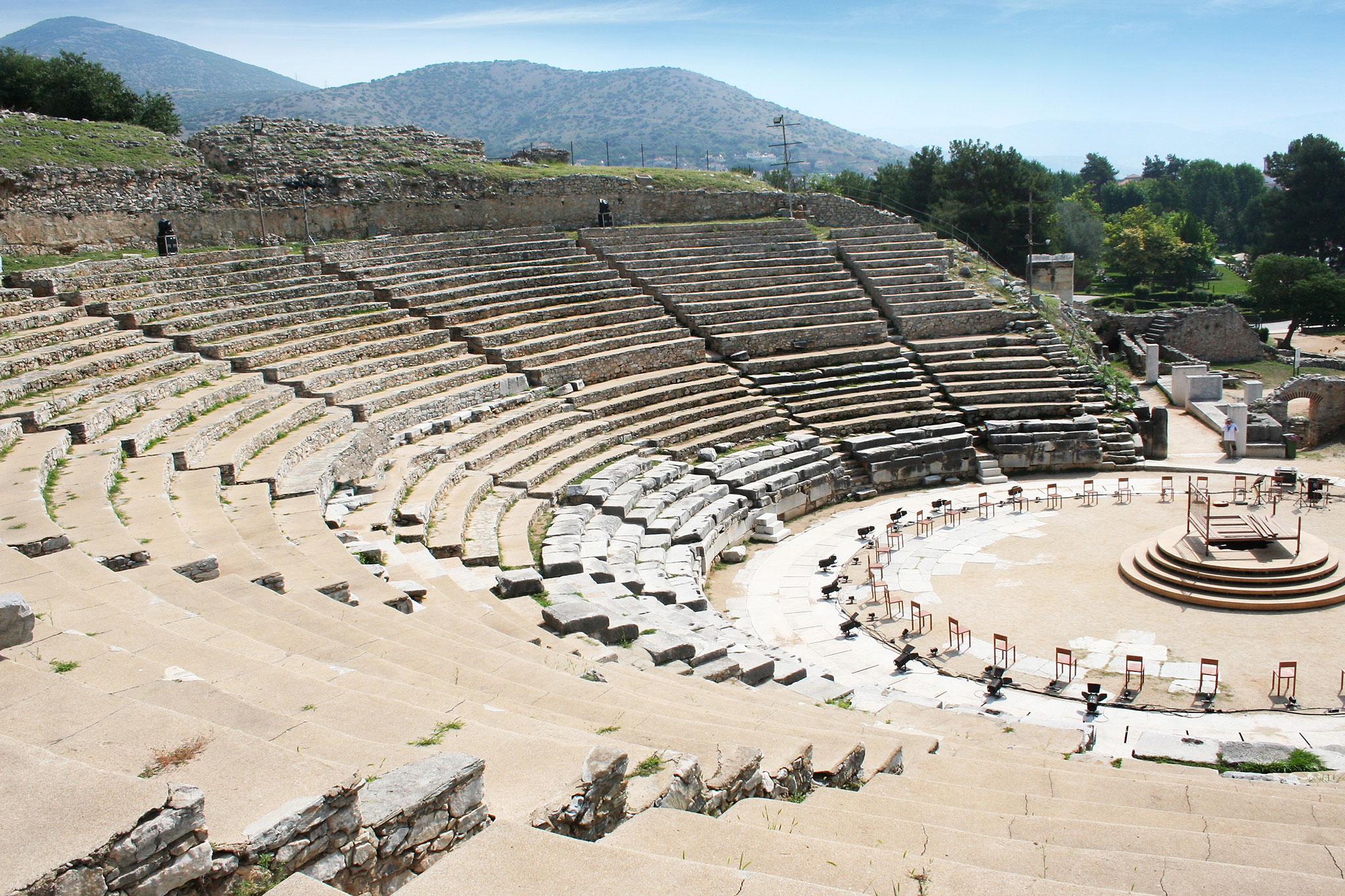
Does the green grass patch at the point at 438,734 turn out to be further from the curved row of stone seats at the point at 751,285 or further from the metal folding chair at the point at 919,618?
the curved row of stone seats at the point at 751,285

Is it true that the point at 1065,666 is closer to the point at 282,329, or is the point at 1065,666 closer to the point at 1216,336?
the point at 282,329

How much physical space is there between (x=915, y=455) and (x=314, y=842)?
1580cm

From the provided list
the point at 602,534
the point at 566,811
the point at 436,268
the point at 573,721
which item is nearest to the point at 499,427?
the point at 602,534

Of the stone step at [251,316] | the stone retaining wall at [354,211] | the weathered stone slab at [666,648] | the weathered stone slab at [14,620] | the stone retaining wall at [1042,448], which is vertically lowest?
the weathered stone slab at [666,648]

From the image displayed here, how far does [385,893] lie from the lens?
3.38m

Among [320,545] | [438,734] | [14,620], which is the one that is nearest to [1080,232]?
[320,545]

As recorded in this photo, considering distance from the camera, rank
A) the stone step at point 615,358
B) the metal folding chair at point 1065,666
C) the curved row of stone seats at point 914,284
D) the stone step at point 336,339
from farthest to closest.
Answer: the curved row of stone seats at point 914,284 → the stone step at point 615,358 → the stone step at point 336,339 → the metal folding chair at point 1065,666

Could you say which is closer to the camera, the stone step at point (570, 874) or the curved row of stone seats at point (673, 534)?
the stone step at point (570, 874)

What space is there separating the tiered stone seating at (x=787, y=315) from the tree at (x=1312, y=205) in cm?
4703

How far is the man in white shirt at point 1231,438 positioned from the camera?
1891 cm

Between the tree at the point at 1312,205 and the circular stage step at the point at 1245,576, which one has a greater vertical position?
the tree at the point at 1312,205

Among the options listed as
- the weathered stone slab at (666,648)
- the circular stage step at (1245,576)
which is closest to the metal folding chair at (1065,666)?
the circular stage step at (1245,576)

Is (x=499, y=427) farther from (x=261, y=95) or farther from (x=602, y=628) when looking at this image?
(x=261, y=95)

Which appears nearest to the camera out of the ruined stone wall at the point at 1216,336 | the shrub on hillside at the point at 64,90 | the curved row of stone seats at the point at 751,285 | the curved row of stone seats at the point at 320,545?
the curved row of stone seats at the point at 320,545
